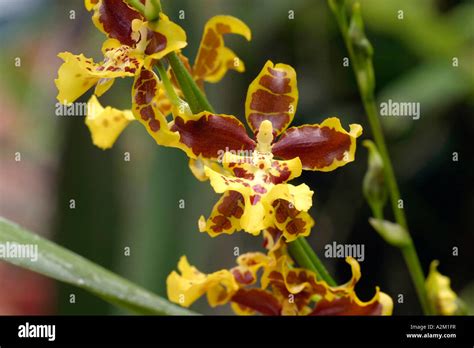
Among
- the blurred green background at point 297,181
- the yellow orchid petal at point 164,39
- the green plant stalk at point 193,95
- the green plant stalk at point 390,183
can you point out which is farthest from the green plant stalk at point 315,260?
the blurred green background at point 297,181

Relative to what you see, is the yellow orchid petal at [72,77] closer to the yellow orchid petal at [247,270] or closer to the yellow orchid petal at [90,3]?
the yellow orchid petal at [90,3]

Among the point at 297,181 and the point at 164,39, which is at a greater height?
the point at 297,181

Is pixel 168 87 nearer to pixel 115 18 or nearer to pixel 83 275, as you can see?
pixel 115 18

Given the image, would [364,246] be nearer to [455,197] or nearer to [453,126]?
[455,197]

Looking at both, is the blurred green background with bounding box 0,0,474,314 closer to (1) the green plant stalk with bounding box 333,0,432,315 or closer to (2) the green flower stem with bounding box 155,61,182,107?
(1) the green plant stalk with bounding box 333,0,432,315

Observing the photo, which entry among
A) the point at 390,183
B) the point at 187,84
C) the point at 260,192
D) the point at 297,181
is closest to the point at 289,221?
the point at 260,192
